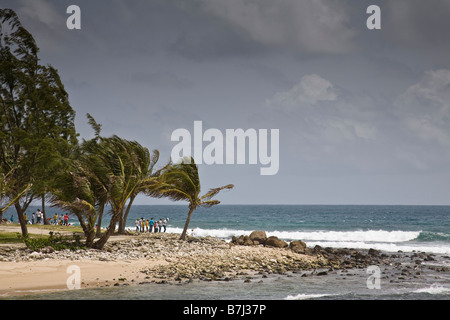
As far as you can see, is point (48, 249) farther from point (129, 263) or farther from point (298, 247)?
point (298, 247)

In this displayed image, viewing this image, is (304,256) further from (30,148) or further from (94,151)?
(30,148)

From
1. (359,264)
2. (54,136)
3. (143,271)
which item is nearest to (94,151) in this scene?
(54,136)

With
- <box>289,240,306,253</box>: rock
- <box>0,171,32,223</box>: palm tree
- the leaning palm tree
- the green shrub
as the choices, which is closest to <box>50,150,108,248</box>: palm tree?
the green shrub

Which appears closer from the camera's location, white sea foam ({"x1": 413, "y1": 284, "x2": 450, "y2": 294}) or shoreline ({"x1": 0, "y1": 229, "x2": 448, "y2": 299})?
shoreline ({"x1": 0, "y1": 229, "x2": 448, "y2": 299})

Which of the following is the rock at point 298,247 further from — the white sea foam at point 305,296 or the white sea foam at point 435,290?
the white sea foam at point 305,296

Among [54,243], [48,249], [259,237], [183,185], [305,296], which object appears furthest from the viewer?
[259,237]

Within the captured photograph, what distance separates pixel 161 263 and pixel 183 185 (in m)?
8.38

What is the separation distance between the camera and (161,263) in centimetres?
2519

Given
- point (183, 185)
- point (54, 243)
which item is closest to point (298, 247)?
point (183, 185)

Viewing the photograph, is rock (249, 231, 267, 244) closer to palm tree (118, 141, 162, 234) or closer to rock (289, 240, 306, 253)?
rock (289, 240, 306, 253)

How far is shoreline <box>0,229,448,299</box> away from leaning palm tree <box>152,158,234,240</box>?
10.9 feet

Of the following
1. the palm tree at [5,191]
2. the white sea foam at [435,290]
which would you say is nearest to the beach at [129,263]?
the palm tree at [5,191]

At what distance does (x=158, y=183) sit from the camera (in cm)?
3069

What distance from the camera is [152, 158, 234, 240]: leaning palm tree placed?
105 ft
